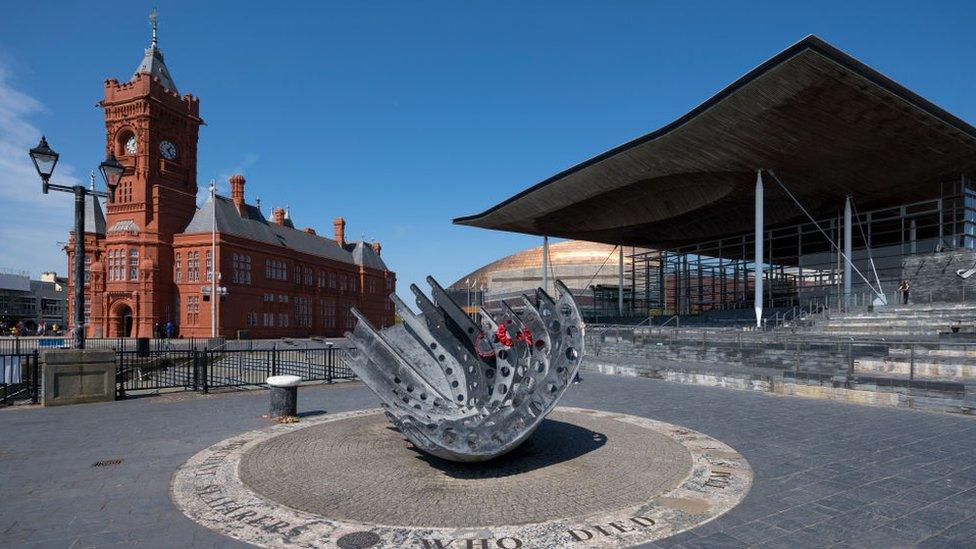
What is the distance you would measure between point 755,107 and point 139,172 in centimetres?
5233

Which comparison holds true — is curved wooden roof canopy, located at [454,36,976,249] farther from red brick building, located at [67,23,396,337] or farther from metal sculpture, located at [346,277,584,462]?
red brick building, located at [67,23,396,337]

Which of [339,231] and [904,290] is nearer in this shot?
[904,290]

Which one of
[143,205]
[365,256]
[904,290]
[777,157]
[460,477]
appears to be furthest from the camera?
[365,256]

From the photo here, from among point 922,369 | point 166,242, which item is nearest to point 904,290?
point 922,369

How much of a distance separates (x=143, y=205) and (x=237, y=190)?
10524mm

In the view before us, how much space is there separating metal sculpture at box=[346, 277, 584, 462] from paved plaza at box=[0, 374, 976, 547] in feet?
6.24

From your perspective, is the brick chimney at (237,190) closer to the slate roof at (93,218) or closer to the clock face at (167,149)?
the clock face at (167,149)

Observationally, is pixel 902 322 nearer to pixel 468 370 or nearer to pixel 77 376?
pixel 468 370

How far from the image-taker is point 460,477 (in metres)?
7.13

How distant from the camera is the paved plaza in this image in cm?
525

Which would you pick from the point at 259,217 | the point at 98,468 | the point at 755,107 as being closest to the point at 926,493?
the point at 98,468

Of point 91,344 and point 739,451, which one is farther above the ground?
point 739,451

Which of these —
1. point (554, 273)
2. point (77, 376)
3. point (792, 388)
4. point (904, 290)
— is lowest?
point (792, 388)

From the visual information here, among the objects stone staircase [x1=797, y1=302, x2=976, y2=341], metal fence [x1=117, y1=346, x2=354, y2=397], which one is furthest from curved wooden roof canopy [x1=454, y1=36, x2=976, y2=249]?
metal fence [x1=117, y1=346, x2=354, y2=397]
